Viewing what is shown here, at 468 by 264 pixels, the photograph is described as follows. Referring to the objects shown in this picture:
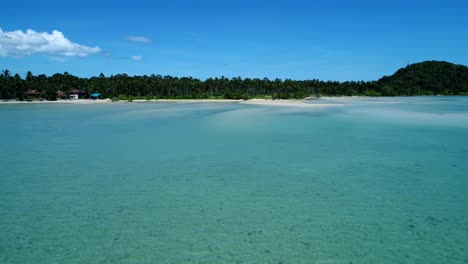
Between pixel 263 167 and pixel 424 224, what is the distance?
6.02 m

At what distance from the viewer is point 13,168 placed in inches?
501

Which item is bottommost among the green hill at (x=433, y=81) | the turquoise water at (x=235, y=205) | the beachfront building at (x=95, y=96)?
the turquoise water at (x=235, y=205)

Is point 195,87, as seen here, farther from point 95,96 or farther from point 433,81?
point 433,81

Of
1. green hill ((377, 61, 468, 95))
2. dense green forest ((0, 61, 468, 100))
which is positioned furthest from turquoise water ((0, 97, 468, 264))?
green hill ((377, 61, 468, 95))

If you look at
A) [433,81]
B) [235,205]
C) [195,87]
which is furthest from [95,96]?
[433,81]

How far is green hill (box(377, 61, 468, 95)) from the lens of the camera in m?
158

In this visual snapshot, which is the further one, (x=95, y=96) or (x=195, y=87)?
(x=195, y=87)

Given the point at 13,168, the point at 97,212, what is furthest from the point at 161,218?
the point at 13,168

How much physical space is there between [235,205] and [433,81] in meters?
193

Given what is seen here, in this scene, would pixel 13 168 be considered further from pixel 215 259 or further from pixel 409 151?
pixel 409 151

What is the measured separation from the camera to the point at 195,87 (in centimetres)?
10962

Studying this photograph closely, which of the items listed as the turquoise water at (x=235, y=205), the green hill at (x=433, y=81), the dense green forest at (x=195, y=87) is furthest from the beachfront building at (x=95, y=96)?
the green hill at (x=433, y=81)

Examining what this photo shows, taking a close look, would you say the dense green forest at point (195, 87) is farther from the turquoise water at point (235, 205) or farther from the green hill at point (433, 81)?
the turquoise water at point (235, 205)

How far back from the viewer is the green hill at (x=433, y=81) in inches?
6220
